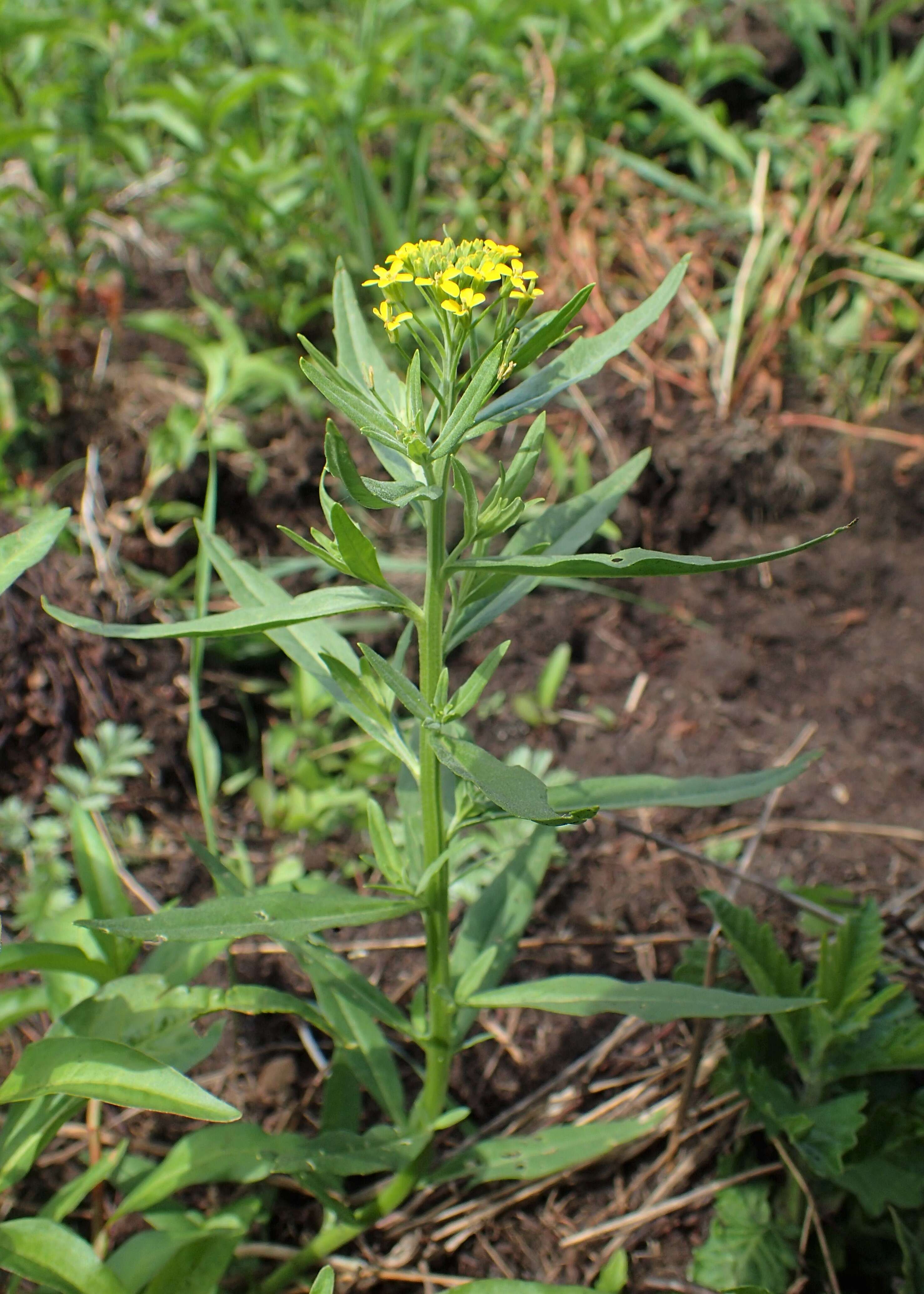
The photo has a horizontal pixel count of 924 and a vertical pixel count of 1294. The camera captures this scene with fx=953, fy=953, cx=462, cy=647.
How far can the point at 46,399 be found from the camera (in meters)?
2.97

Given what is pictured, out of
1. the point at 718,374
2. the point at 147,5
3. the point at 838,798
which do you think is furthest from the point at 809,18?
the point at 838,798

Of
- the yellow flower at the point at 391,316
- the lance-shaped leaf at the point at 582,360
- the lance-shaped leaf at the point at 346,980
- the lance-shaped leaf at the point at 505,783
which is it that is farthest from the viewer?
the lance-shaped leaf at the point at 346,980

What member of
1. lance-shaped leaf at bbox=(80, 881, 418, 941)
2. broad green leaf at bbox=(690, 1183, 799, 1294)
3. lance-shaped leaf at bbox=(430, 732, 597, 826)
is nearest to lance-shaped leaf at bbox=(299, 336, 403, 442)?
lance-shaped leaf at bbox=(430, 732, 597, 826)

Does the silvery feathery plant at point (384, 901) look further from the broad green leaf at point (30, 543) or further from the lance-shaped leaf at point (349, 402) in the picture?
the broad green leaf at point (30, 543)

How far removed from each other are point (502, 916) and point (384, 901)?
391mm

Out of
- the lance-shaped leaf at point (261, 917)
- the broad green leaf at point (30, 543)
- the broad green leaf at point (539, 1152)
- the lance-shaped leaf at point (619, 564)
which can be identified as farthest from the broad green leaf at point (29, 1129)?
the lance-shaped leaf at point (619, 564)

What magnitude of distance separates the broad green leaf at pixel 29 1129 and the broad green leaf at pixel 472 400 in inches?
41.5

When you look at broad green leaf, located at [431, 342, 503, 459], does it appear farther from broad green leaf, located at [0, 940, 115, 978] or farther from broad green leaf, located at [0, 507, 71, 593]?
broad green leaf, located at [0, 940, 115, 978]

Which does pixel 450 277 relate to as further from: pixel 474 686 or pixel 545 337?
pixel 474 686

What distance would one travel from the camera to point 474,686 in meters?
1.25

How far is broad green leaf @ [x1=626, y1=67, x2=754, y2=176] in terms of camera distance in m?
3.50

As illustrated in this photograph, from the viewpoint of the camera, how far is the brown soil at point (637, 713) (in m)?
1.88

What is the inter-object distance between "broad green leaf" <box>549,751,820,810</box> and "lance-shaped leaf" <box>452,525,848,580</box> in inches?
15.2

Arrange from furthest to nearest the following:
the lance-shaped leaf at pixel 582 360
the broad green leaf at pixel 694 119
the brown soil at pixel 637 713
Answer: the broad green leaf at pixel 694 119
the brown soil at pixel 637 713
the lance-shaped leaf at pixel 582 360
